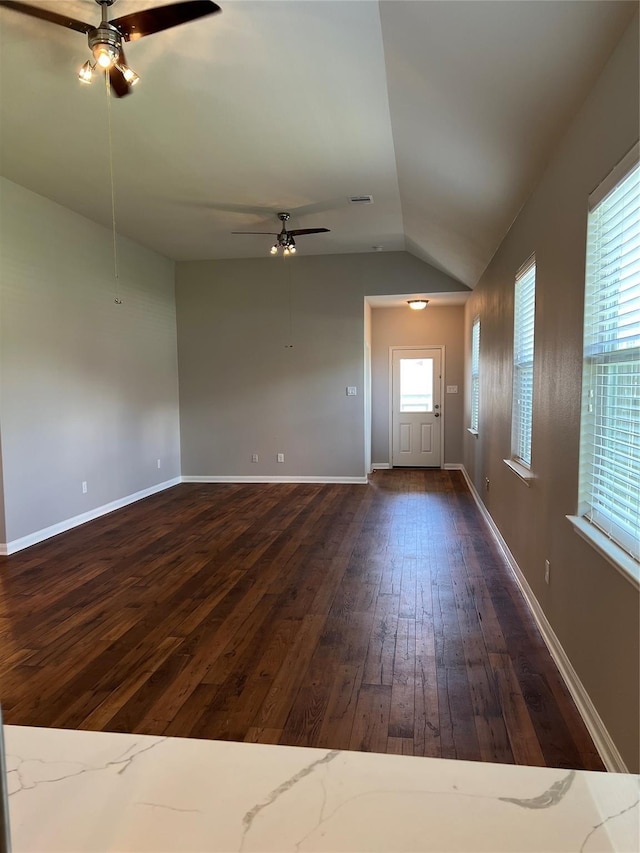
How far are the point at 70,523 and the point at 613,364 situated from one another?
16.4ft

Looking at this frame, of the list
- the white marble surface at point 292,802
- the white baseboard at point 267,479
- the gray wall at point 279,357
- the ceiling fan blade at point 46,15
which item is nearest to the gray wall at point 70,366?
the gray wall at point 279,357

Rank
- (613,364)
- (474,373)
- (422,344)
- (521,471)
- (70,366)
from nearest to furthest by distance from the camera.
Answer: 1. (613,364)
2. (521,471)
3. (70,366)
4. (474,373)
5. (422,344)

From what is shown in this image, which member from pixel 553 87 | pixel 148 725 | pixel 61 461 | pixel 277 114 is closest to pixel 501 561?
pixel 148 725

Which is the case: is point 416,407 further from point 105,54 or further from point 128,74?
point 105,54

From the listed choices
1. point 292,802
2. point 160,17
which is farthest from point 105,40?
point 292,802

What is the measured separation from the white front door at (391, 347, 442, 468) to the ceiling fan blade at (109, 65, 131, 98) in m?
6.43

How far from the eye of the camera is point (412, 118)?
3174 millimetres

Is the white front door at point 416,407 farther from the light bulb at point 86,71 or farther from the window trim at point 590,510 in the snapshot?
the light bulb at point 86,71

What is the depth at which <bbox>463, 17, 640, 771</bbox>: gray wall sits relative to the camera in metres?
1.75

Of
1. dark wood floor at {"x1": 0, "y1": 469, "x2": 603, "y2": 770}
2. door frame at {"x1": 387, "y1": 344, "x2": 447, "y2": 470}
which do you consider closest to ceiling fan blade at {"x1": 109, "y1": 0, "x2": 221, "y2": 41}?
dark wood floor at {"x1": 0, "y1": 469, "x2": 603, "y2": 770}

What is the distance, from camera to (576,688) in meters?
2.23

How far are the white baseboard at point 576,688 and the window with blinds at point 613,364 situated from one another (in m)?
0.69

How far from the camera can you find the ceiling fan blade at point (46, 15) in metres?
2.15

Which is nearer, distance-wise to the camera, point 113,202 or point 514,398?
point 514,398
